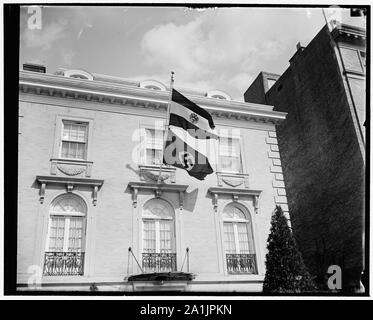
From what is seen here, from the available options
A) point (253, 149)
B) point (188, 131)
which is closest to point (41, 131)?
point (188, 131)

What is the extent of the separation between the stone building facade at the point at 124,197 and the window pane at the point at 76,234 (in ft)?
0.09

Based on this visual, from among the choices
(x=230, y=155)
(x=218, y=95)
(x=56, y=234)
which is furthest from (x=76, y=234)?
(x=218, y=95)

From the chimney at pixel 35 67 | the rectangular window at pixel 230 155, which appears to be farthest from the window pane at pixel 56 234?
the rectangular window at pixel 230 155

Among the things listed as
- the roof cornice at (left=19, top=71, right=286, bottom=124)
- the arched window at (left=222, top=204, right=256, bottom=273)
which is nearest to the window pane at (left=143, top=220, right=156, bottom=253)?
the arched window at (left=222, top=204, right=256, bottom=273)

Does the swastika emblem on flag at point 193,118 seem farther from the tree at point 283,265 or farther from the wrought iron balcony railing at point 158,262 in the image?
the wrought iron balcony railing at point 158,262

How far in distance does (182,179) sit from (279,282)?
4266 millimetres

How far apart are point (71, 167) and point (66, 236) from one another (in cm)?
207

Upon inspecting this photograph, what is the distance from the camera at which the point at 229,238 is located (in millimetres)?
12086

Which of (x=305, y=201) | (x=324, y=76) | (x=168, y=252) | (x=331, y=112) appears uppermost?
(x=324, y=76)

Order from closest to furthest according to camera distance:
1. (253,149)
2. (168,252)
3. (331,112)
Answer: (168,252), (253,149), (331,112)

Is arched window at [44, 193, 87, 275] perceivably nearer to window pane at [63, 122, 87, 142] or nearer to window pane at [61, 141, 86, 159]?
window pane at [61, 141, 86, 159]

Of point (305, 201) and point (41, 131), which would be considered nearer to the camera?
point (41, 131)

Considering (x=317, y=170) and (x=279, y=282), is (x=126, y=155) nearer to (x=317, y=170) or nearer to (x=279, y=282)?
(x=279, y=282)

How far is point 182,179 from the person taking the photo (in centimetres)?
1245
